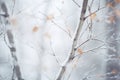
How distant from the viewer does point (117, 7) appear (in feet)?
17.1

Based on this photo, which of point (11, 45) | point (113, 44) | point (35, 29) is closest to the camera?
point (11, 45)

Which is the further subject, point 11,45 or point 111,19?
point 111,19

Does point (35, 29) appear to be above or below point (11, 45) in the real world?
below

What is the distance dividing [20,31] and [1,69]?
909 mm

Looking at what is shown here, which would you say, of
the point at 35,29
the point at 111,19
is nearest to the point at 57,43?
the point at 35,29

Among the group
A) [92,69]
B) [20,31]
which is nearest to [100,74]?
[92,69]

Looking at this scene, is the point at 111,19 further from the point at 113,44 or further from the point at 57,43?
the point at 57,43

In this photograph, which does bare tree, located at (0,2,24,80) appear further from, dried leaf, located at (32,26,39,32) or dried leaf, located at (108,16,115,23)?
dried leaf, located at (108,16,115,23)

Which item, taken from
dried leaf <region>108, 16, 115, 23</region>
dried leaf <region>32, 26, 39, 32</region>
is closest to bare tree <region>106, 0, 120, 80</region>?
dried leaf <region>108, 16, 115, 23</region>

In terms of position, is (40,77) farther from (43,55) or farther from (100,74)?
(100,74)

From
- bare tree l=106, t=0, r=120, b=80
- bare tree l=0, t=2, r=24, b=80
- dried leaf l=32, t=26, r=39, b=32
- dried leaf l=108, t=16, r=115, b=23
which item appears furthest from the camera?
dried leaf l=32, t=26, r=39, b=32

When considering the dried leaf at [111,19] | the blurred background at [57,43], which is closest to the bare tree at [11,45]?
the blurred background at [57,43]

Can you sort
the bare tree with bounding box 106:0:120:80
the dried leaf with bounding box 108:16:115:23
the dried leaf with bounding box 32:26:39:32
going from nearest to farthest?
1. the bare tree with bounding box 106:0:120:80
2. the dried leaf with bounding box 108:16:115:23
3. the dried leaf with bounding box 32:26:39:32

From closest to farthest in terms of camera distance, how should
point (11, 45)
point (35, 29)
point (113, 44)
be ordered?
1. point (11, 45)
2. point (113, 44)
3. point (35, 29)
